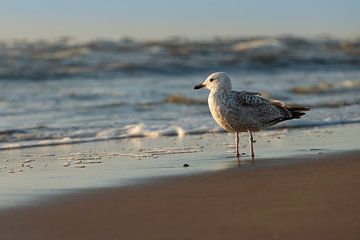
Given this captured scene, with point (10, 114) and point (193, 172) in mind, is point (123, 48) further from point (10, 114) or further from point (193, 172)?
point (193, 172)

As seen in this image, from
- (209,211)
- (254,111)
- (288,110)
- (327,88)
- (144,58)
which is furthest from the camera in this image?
(144,58)

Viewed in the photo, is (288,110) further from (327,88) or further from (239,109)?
(327,88)

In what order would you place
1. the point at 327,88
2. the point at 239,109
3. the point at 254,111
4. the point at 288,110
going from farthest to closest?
the point at 327,88 < the point at 288,110 < the point at 254,111 < the point at 239,109

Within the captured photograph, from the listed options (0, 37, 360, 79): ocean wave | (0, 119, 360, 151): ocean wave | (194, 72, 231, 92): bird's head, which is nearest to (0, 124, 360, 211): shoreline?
(0, 119, 360, 151): ocean wave

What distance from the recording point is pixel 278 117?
8.27 metres

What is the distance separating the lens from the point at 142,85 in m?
17.7

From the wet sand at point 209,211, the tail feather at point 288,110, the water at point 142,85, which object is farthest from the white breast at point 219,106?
the water at point 142,85

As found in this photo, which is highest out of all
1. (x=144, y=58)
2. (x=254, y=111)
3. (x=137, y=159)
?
(x=144, y=58)

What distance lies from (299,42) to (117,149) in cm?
2886

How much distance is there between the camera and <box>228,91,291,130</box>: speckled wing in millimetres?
7980

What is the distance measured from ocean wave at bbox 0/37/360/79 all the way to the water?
3cm

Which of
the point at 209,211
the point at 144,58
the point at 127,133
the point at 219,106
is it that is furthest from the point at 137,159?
the point at 144,58

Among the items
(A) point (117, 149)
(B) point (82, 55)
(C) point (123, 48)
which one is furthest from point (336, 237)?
(C) point (123, 48)

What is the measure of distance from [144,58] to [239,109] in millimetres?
17317
